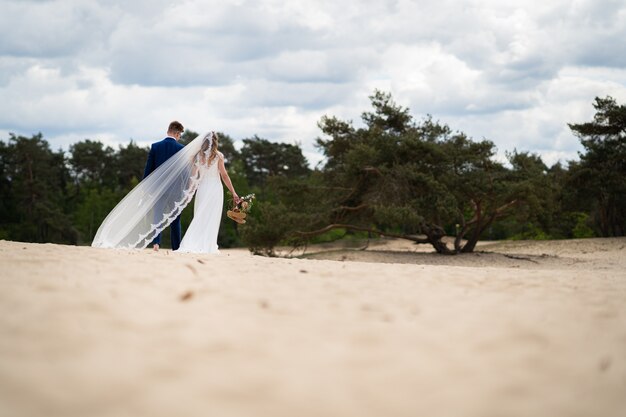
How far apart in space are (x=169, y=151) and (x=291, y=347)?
6563mm

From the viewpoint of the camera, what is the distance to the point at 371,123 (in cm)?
2334

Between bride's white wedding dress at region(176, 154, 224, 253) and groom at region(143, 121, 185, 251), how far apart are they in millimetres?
171

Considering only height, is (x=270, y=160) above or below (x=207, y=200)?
above

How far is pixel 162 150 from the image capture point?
30.3 ft

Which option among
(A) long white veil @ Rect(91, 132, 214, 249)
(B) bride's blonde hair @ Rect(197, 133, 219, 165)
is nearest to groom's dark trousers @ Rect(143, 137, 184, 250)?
(A) long white veil @ Rect(91, 132, 214, 249)

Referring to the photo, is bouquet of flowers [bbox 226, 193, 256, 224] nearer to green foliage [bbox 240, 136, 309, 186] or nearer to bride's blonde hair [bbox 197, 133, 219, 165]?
bride's blonde hair [bbox 197, 133, 219, 165]

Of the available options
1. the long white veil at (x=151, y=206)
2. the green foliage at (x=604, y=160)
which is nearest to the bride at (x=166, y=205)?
the long white veil at (x=151, y=206)

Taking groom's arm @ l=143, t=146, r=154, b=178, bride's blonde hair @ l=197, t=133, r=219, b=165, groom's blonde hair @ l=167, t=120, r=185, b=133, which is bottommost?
groom's arm @ l=143, t=146, r=154, b=178

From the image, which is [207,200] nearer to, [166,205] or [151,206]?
[166,205]

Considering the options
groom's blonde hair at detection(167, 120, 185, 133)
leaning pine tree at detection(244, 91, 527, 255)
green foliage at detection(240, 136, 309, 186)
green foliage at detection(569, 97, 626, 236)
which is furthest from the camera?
green foliage at detection(240, 136, 309, 186)

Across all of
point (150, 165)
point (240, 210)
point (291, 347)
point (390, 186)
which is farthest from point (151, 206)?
point (390, 186)

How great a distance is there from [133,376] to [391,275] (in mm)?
3876

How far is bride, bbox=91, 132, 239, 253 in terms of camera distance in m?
9.23

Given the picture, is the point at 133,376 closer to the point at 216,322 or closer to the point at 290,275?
the point at 216,322
